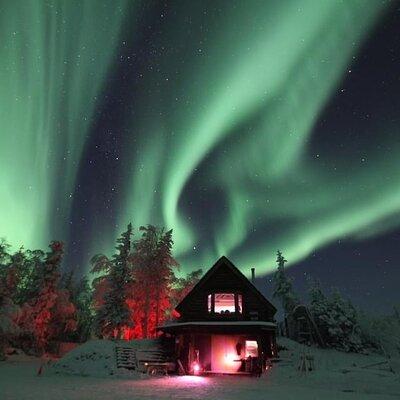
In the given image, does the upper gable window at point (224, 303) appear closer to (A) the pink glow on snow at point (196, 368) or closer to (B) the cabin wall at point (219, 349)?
(B) the cabin wall at point (219, 349)

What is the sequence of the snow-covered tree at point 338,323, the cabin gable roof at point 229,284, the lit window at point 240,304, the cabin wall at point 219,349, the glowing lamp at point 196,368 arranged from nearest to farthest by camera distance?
the glowing lamp at point 196,368 → the cabin wall at point 219,349 → the lit window at point 240,304 → the cabin gable roof at point 229,284 → the snow-covered tree at point 338,323

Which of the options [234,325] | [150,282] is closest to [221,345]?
[234,325]

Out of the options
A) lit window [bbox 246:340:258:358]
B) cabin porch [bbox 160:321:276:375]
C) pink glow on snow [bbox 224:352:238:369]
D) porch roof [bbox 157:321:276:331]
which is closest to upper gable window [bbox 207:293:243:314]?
cabin porch [bbox 160:321:276:375]

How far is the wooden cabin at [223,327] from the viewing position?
86.7 feet

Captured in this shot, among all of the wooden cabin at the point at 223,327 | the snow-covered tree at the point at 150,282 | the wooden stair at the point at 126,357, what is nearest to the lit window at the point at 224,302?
the wooden cabin at the point at 223,327

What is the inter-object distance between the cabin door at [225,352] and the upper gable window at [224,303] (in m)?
2.06

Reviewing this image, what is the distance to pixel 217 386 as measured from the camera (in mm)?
17594

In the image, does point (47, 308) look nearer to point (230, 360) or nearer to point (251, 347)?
point (230, 360)

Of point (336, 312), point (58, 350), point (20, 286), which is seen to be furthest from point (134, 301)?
point (20, 286)

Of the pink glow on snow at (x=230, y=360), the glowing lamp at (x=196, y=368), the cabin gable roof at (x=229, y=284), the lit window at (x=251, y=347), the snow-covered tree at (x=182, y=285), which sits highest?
Result: the snow-covered tree at (x=182, y=285)

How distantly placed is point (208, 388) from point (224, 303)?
1709cm

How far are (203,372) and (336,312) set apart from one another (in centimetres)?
2606

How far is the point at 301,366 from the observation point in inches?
921

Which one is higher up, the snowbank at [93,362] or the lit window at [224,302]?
the lit window at [224,302]
